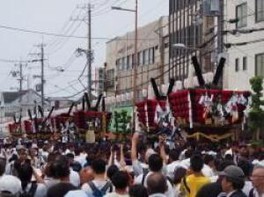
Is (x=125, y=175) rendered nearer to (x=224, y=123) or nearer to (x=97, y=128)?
(x=224, y=123)

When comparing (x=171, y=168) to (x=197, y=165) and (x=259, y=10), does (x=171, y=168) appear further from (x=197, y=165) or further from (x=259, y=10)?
(x=259, y=10)

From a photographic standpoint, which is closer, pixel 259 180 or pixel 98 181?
pixel 259 180

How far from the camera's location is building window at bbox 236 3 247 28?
4184 centimetres

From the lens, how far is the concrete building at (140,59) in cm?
6575

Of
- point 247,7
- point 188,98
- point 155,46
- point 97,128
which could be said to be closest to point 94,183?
point 188,98

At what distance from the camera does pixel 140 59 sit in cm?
7256

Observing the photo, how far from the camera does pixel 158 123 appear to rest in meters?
20.9

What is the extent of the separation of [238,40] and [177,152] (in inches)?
1153

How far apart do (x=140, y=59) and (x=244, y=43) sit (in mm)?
32379

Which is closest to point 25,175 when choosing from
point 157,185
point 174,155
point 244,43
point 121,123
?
point 157,185

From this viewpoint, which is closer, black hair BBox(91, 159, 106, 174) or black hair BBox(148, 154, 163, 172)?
black hair BBox(91, 159, 106, 174)

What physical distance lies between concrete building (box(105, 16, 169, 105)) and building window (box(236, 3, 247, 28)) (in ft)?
57.0

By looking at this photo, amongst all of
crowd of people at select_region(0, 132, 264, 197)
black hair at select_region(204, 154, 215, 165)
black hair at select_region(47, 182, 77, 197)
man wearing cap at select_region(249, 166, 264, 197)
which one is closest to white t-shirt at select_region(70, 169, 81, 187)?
crowd of people at select_region(0, 132, 264, 197)

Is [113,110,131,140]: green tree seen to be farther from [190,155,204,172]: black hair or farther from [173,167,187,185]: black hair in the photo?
[190,155,204,172]: black hair
